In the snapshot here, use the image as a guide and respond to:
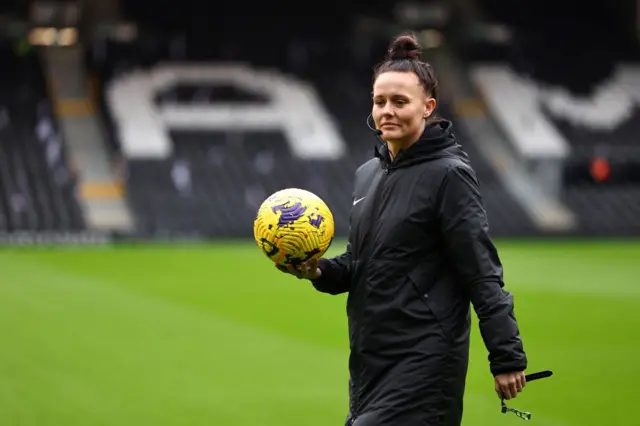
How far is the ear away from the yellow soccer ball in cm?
74

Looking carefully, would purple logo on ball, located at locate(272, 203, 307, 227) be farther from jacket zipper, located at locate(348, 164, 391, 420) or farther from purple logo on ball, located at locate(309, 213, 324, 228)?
jacket zipper, located at locate(348, 164, 391, 420)

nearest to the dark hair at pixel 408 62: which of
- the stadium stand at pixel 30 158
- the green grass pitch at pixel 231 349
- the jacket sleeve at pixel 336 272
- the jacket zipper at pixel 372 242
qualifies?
the jacket zipper at pixel 372 242

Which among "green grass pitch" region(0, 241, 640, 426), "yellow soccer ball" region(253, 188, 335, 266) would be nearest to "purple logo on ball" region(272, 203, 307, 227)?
"yellow soccer ball" region(253, 188, 335, 266)

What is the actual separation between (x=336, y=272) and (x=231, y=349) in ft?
25.9

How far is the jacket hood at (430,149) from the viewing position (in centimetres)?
493

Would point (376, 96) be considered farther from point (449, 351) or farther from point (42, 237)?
point (42, 237)

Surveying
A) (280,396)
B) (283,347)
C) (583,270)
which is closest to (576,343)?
(283,347)

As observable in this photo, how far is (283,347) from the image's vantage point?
13305 mm

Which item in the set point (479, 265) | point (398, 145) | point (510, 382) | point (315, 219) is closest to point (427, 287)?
point (479, 265)

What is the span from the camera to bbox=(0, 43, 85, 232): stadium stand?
3331 centimetres

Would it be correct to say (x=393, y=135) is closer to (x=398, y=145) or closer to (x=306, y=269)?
(x=398, y=145)

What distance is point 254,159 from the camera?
125 feet

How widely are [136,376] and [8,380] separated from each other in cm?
122

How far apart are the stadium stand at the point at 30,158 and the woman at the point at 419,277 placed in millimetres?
28981
